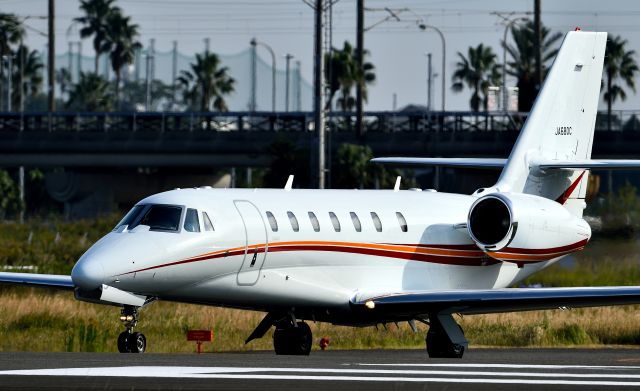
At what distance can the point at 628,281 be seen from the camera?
3634cm

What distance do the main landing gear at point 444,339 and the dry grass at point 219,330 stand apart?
438cm

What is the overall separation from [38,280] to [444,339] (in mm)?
6426

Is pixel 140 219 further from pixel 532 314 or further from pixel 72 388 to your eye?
pixel 532 314

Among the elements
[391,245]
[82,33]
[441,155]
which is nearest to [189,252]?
[391,245]

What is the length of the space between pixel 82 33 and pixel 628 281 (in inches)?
4649

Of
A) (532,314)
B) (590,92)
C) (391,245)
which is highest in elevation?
(590,92)

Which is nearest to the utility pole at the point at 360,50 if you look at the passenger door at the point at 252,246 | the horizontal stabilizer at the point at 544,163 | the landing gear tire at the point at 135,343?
the horizontal stabilizer at the point at 544,163

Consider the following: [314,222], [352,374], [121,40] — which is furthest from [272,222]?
[121,40]

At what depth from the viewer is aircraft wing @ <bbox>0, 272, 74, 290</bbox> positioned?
23.8m

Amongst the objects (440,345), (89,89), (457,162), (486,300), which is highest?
(89,89)

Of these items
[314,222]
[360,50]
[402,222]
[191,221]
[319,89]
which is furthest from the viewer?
[360,50]

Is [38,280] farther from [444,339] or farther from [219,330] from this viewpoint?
[444,339]

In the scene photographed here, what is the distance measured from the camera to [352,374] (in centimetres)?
1548

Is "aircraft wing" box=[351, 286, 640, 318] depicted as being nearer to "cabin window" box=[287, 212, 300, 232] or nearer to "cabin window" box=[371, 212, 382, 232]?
"cabin window" box=[371, 212, 382, 232]
